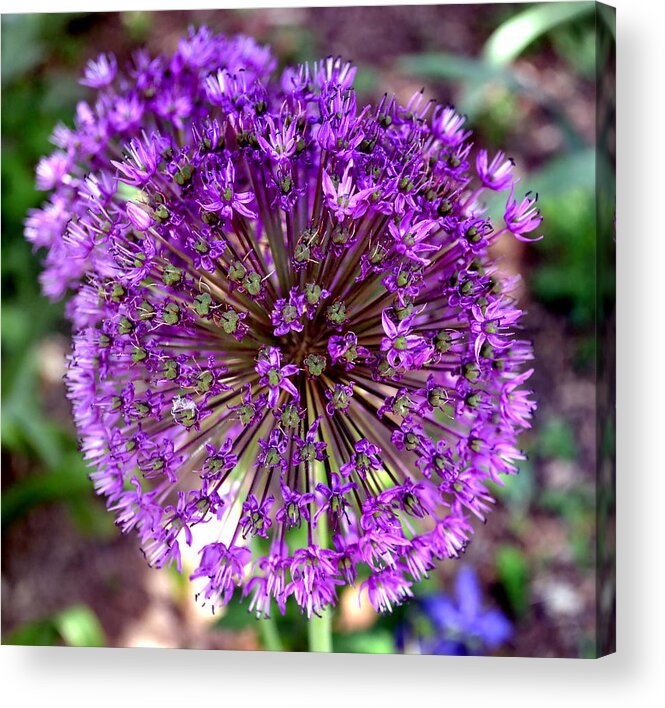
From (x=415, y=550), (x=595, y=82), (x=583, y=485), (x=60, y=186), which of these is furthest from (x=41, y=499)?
(x=595, y=82)

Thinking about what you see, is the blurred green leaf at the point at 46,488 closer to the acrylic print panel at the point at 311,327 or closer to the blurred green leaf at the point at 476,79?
the acrylic print panel at the point at 311,327

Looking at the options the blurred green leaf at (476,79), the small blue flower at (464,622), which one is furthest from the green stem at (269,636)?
the blurred green leaf at (476,79)

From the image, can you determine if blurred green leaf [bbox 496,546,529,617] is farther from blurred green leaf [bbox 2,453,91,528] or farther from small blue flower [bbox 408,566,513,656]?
blurred green leaf [bbox 2,453,91,528]

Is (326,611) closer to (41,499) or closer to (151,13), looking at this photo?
(41,499)

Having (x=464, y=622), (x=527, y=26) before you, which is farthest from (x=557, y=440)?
(x=527, y=26)

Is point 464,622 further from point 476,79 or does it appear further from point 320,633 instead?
point 476,79

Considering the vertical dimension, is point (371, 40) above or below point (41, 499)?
above

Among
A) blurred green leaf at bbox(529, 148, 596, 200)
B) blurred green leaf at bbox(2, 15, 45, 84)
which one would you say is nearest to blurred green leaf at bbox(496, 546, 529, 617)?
blurred green leaf at bbox(529, 148, 596, 200)
